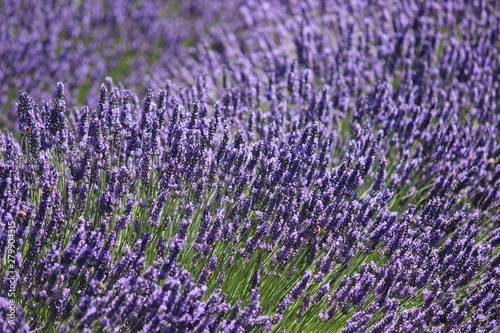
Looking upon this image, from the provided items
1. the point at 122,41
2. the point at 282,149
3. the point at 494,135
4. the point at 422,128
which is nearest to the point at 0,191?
the point at 282,149

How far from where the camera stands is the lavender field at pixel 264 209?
232 cm

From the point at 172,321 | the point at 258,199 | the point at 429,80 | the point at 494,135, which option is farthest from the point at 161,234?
the point at 429,80

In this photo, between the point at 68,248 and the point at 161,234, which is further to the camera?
the point at 161,234

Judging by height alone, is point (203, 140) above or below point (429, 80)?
below

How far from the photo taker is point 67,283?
2359mm

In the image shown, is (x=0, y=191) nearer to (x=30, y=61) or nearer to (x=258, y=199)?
(x=258, y=199)

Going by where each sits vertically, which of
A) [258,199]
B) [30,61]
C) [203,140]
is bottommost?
[30,61]

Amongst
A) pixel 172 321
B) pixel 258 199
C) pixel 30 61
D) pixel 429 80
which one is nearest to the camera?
pixel 172 321

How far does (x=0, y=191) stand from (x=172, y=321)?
105cm

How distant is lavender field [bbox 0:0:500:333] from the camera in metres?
2.32

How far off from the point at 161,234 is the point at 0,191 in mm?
860

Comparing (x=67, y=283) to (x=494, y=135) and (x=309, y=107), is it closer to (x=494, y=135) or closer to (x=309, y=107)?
(x=309, y=107)

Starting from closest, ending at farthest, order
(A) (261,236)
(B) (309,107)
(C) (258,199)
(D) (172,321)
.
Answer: (D) (172,321) → (A) (261,236) → (C) (258,199) → (B) (309,107)

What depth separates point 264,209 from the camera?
9.62 ft
